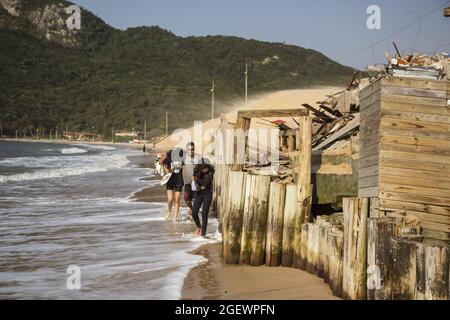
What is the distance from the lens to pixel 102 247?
31.7ft

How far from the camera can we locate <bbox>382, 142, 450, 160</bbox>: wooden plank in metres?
6.63

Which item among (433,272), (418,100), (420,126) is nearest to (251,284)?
(433,272)

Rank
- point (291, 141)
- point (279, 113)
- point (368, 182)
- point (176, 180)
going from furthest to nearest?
point (291, 141) < point (176, 180) < point (279, 113) < point (368, 182)

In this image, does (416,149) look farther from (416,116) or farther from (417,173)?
(416,116)

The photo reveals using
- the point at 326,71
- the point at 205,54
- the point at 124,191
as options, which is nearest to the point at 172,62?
the point at 205,54

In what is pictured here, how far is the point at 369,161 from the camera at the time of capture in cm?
719

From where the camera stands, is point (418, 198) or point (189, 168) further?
point (189, 168)

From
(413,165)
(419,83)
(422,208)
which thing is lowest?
(422,208)

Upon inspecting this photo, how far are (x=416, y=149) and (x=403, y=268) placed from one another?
192 cm

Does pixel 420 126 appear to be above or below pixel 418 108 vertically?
below

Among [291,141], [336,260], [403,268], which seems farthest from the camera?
[291,141]

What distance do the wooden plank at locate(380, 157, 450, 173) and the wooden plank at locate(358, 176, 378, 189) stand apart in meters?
0.28

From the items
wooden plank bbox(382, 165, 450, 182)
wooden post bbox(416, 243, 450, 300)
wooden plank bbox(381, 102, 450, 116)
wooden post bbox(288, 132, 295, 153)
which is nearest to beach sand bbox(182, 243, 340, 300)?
wooden post bbox(416, 243, 450, 300)
